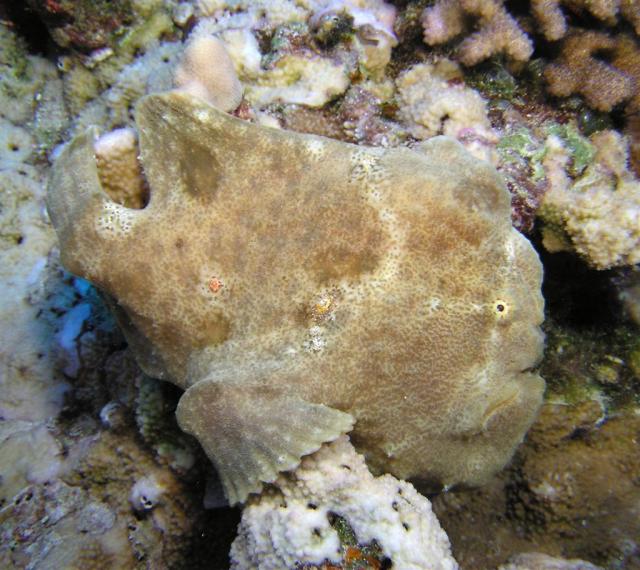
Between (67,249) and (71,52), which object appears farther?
(71,52)

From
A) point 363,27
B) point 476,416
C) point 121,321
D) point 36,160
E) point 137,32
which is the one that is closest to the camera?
point 476,416

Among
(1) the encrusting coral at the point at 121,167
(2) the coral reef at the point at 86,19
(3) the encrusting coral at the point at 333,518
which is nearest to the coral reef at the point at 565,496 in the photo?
(3) the encrusting coral at the point at 333,518

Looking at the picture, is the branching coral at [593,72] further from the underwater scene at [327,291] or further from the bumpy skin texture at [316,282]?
the bumpy skin texture at [316,282]

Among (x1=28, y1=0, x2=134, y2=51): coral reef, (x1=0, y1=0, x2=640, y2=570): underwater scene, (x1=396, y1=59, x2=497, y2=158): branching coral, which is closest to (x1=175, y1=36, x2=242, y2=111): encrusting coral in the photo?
(x1=0, y1=0, x2=640, y2=570): underwater scene

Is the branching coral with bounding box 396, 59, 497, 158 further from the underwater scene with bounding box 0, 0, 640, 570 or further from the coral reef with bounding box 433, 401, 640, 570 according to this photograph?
the coral reef with bounding box 433, 401, 640, 570

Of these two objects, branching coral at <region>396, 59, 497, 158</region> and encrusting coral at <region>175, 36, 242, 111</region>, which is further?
branching coral at <region>396, 59, 497, 158</region>

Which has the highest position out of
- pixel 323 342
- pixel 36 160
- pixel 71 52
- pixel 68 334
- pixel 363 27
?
pixel 363 27

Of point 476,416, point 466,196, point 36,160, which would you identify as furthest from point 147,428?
point 36,160

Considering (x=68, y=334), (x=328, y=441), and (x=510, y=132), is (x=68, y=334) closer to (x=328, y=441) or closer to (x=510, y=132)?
(x=328, y=441)

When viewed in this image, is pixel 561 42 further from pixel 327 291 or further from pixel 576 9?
pixel 327 291
